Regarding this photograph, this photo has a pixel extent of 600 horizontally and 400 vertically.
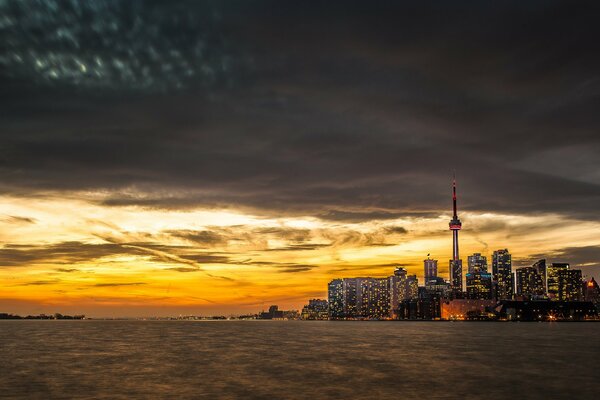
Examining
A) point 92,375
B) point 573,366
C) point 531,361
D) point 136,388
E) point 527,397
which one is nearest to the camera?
point 527,397

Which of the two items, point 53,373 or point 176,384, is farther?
point 53,373

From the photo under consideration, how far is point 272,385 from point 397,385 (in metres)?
13.8

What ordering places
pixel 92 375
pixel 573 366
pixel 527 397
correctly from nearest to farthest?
pixel 527 397 < pixel 92 375 < pixel 573 366

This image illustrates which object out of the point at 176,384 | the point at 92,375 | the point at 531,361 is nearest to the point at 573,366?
the point at 531,361

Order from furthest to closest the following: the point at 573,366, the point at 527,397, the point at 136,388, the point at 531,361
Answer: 1. the point at 531,361
2. the point at 573,366
3. the point at 136,388
4. the point at 527,397

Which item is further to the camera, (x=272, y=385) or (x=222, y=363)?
(x=222, y=363)

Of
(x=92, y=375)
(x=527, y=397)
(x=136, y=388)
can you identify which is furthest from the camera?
(x=92, y=375)

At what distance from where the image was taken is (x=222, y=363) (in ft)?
288

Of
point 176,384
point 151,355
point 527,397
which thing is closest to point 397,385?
point 527,397

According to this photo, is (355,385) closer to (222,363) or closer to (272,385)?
(272,385)

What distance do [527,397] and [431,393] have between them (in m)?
9.24

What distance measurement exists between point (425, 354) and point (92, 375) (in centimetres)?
6220

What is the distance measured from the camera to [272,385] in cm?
6331

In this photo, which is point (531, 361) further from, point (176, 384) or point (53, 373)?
point (53, 373)
